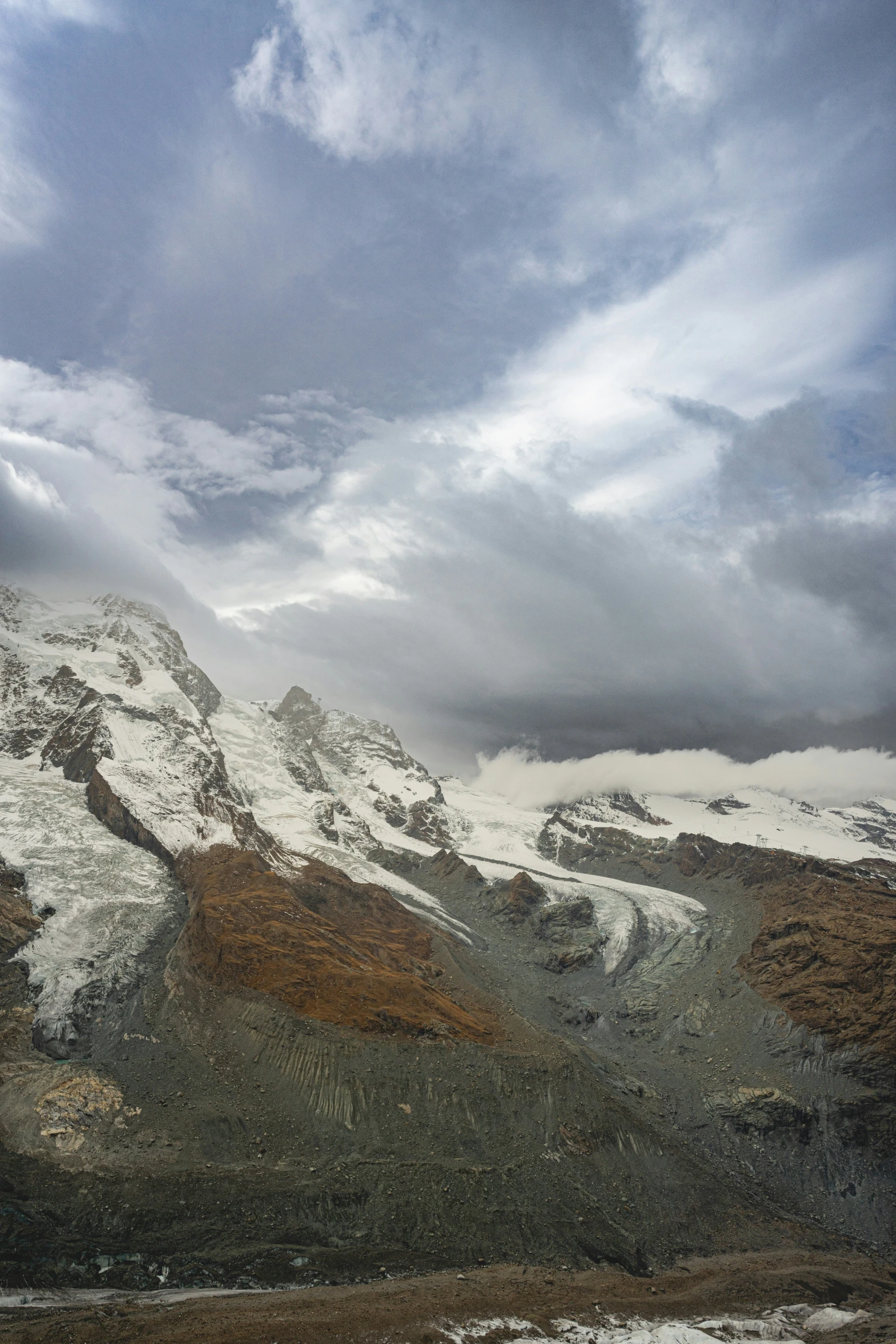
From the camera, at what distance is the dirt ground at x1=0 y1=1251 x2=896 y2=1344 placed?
88.4 ft

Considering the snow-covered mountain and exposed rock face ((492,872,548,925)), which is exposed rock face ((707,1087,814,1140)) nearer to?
the snow-covered mountain

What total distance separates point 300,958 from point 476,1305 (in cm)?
4202

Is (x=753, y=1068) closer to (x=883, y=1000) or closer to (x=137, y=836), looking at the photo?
(x=883, y=1000)

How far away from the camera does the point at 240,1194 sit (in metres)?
39.0

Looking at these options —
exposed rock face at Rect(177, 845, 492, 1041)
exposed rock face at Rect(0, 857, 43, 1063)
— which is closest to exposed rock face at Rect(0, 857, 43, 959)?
exposed rock face at Rect(0, 857, 43, 1063)

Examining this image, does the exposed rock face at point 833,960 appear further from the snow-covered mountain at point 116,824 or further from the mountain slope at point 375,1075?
the snow-covered mountain at point 116,824

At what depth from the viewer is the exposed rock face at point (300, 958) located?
2475 inches

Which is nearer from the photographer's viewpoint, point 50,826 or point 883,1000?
point 883,1000

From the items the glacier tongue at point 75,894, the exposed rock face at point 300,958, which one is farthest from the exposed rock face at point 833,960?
the glacier tongue at point 75,894

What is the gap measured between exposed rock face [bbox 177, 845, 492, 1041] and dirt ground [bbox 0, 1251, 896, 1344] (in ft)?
84.5

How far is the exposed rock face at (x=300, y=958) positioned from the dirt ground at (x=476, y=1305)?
25.7 metres

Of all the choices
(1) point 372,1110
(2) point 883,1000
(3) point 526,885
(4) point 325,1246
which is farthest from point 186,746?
(2) point 883,1000

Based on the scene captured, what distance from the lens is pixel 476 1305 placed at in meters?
32.8

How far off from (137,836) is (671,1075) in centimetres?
9335
